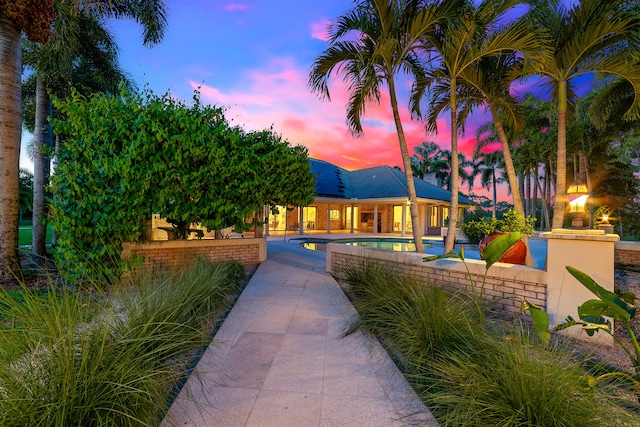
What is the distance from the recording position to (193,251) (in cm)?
774

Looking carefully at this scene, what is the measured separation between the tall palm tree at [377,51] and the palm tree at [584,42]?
2.08 metres

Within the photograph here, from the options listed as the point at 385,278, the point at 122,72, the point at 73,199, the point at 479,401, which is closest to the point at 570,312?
the point at 385,278

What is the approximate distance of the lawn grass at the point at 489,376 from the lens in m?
1.78

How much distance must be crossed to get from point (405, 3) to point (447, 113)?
366cm

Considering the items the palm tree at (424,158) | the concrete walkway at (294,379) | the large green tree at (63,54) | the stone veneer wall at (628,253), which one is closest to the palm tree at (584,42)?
Answer: the stone veneer wall at (628,253)

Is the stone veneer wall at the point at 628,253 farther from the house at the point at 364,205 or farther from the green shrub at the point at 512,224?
the house at the point at 364,205

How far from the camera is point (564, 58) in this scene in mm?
5613

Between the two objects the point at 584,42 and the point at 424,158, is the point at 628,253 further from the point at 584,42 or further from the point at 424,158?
the point at 424,158

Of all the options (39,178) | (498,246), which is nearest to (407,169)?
(498,246)

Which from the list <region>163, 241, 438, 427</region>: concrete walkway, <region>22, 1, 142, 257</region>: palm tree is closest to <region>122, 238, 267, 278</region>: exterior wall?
<region>22, 1, 142, 257</region>: palm tree

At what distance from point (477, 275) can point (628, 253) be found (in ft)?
14.3

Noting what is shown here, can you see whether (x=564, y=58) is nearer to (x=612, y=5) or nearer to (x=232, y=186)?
(x=612, y=5)

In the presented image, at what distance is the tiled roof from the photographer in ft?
66.7

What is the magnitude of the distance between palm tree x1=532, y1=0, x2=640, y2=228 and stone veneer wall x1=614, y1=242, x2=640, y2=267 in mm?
1752
